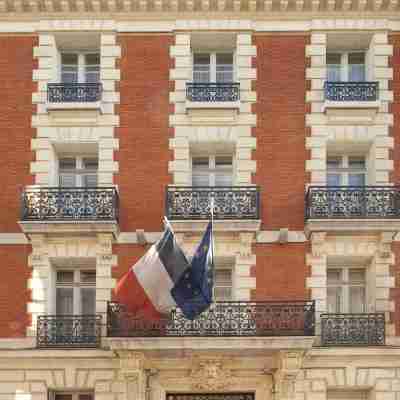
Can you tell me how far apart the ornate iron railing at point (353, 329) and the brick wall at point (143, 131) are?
4433 millimetres

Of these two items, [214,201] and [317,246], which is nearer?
[317,246]

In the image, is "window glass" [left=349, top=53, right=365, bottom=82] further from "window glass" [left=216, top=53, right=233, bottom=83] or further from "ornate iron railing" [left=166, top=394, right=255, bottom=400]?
"ornate iron railing" [left=166, top=394, right=255, bottom=400]

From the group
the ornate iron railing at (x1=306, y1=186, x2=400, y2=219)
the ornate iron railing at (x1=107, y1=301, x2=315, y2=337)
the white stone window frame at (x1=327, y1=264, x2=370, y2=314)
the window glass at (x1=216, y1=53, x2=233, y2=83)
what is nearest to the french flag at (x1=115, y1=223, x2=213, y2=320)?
the ornate iron railing at (x1=107, y1=301, x2=315, y2=337)

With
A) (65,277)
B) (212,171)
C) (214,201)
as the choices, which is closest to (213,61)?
(212,171)

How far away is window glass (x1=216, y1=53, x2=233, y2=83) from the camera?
1030 inches

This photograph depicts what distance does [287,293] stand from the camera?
2438 cm

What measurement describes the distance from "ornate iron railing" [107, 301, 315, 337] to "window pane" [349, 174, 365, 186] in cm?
341

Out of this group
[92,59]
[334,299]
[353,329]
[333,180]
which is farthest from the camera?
[92,59]

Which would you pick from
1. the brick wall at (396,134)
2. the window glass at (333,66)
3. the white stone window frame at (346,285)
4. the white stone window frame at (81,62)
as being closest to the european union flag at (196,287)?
the white stone window frame at (346,285)

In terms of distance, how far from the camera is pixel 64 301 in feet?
82.6

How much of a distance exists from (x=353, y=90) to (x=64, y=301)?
27.5ft

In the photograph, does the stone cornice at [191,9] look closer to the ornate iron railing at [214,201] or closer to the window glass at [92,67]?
the window glass at [92,67]

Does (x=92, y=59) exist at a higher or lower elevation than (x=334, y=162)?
higher

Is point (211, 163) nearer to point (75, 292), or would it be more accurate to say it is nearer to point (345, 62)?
point (345, 62)
